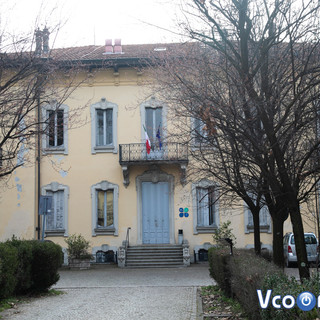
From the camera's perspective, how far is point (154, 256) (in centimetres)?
2400

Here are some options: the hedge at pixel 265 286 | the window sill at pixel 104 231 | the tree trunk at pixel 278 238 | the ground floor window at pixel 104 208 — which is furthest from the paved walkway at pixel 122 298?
the ground floor window at pixel 104 208

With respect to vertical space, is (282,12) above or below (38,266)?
above

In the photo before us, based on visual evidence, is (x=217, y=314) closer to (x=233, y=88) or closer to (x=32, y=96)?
(x=233, y=88)

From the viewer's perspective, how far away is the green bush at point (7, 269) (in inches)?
425

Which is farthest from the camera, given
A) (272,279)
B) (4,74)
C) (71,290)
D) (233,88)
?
(71,290)

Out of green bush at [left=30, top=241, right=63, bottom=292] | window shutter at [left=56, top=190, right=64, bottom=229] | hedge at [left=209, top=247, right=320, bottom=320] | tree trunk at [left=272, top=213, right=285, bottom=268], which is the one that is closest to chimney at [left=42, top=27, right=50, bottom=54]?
green bush at [left=30, top=241, right=63, bottom=292]

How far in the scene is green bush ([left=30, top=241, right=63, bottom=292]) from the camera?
1324 cm

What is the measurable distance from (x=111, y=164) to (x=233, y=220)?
639 cm

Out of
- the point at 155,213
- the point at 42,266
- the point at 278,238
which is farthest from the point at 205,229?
the point at 278,238

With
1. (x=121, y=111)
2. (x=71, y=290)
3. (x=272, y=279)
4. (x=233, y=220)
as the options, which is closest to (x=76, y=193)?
(x=121, y=111)

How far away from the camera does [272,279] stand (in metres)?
6.38

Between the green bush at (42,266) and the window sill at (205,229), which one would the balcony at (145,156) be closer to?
the window sill at (205,229)

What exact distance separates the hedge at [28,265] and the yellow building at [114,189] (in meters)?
11.1

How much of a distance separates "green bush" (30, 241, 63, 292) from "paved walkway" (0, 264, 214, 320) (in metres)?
0.50
